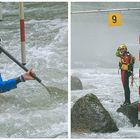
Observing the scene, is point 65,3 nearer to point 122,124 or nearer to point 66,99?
point 66,99

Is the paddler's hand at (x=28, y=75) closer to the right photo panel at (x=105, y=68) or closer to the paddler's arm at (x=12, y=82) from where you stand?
the paddler's arm at (x=12, y=82)

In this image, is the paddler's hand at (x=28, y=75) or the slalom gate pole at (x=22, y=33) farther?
the slalom gate pole at (x=22, y=33)

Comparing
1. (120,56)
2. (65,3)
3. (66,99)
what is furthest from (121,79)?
(65,3)

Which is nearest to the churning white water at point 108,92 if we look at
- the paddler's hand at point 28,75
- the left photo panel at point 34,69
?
the left photo panel at point 34,69

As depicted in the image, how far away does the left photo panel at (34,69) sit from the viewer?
6.60 metres

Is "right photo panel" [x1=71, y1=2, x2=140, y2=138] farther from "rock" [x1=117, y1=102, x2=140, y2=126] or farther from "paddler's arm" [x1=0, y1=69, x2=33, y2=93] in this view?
"paddler's arm" [x1=0, y1=69, x2=33, y2=93]

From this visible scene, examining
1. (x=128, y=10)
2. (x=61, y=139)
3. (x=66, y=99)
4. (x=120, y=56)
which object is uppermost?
(x=128, y=10)

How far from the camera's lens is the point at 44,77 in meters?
6.71

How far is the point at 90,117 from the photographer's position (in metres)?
6.54

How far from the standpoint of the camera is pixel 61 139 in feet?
21.6

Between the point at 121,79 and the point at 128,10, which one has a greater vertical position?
the point at 128,10

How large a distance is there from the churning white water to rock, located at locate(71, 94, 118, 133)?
0.05 meters

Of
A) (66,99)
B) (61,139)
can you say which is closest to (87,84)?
(66,99)

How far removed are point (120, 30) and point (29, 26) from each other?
1.06 m
